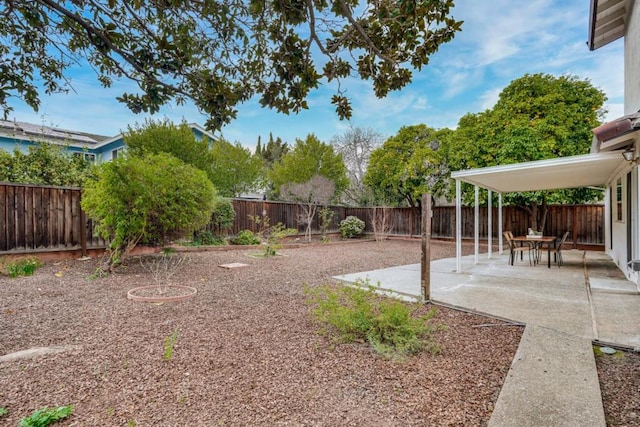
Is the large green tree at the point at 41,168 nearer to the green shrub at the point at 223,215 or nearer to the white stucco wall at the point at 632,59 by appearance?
the green shrub at the point at 223,215

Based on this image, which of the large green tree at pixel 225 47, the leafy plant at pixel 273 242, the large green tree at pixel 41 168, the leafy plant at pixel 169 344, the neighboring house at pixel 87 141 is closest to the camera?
the large green tree at pixel 225 47

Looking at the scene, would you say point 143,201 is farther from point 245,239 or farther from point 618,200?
point 618,200

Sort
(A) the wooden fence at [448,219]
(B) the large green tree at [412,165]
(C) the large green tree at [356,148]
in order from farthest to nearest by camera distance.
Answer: (C) the large green tree at [356,148], (B) the large green tree at [412,165], (A) the wooden fence at [448,219]

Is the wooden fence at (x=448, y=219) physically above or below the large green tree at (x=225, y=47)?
below

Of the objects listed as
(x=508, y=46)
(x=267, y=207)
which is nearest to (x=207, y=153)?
(x=267, y=207)

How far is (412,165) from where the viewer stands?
564 inches

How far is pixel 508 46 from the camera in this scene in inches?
365

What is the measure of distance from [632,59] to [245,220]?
1183 centimetres

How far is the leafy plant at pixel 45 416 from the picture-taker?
202 cm

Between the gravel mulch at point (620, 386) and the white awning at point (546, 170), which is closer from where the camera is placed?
the gravel mulch at point (620, 386)

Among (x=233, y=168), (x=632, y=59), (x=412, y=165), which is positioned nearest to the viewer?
(x=632, y=59)

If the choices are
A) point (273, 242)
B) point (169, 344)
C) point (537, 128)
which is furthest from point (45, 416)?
point (537, 128)

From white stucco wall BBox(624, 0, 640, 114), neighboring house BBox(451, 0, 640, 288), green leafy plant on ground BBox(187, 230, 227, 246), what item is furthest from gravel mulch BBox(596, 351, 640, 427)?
green leafy plant on ground BBox(187, 230, 227, 246)

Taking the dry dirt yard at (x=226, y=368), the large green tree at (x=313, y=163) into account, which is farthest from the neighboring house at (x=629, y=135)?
the large green tree at (x=313, y=163)
